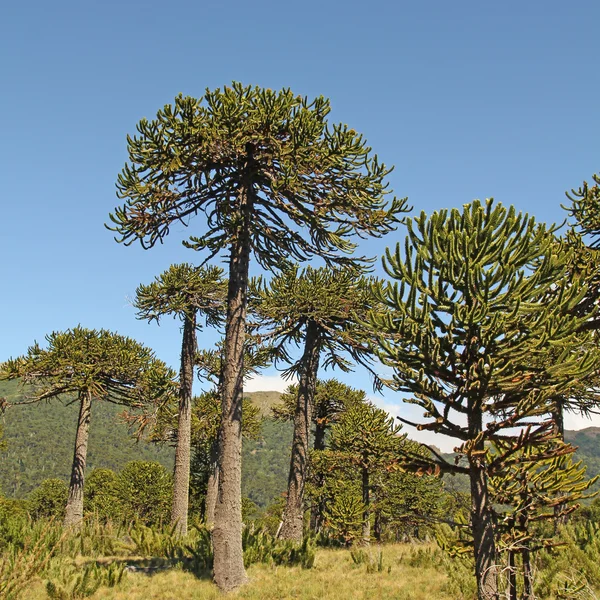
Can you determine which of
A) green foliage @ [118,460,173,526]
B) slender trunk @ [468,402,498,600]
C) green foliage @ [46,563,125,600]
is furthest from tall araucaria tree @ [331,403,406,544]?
green foliage @ [118,460,173,526]

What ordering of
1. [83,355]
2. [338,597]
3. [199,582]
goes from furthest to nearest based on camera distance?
[83,355], [199,582], [338,597]

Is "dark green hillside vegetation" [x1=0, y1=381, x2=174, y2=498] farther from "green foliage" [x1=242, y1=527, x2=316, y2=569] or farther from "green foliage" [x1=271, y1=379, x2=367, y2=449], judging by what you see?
"green foliage" [x1=242, y1=527, x2=316, y2=569]

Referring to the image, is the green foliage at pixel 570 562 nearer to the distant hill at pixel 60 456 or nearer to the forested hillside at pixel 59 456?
the distant hill at pixel 60 456

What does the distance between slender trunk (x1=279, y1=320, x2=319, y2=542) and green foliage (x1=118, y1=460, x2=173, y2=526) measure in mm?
21191

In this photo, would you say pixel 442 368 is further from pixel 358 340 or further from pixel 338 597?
pixel 358 340

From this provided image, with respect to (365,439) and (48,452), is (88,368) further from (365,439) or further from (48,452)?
(48,452)

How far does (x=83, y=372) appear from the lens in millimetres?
17594

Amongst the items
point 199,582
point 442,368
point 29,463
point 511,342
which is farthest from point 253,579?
point 29,463

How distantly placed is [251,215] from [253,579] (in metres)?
8.22

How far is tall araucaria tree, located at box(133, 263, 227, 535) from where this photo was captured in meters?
18.0

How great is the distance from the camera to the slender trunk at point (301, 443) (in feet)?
52.0

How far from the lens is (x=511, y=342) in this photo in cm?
679

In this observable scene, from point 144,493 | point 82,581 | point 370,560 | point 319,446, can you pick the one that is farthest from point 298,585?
point 144,493

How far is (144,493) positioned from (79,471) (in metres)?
18.0
